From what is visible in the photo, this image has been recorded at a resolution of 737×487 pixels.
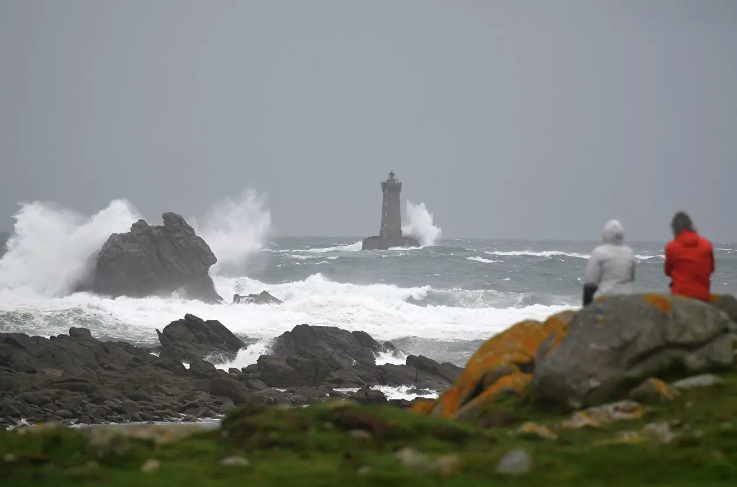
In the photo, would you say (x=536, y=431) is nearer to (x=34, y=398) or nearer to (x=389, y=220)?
(x=34, y=398)

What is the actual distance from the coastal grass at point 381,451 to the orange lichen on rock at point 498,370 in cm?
88


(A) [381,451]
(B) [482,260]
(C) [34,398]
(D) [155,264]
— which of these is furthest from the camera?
(B) [482,260]

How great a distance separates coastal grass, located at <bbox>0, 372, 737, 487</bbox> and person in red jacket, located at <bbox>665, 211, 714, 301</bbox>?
54.9 inches

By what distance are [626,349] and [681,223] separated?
1934mm

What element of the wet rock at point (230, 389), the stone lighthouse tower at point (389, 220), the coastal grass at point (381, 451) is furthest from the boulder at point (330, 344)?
the stone lighthouse tower at point (389, 220)

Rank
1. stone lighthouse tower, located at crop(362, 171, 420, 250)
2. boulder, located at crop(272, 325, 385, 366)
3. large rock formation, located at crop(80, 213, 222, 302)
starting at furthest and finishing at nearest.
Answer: stone lighthouse tower, located at crop(362, 171, 420, 250)
large rock formation, located at crop(80, 213, 222, 302)
boulder, located at crop(272, 325, 385, 366)

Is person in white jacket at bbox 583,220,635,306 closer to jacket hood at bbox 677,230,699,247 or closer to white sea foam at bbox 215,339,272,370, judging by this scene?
jacket hood at bbox 677,230,699,247

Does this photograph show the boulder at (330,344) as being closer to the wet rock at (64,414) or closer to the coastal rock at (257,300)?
the wet rock at (64,414)

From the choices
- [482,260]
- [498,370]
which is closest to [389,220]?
[482,260]

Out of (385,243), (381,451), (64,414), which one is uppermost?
(381,451)

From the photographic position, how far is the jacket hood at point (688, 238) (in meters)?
11.0

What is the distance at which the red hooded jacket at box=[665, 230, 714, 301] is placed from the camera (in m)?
11.0

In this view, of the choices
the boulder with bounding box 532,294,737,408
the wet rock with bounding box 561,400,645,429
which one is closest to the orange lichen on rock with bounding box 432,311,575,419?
the boulder with bounding box 532,294,737,408

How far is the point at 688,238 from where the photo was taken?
435 inches
